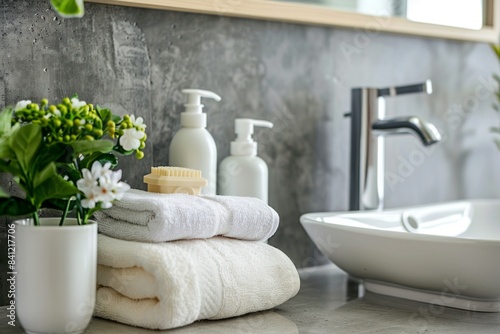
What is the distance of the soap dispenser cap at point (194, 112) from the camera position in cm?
117

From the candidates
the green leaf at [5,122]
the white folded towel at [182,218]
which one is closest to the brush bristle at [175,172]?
the white folded towel at [182,218]

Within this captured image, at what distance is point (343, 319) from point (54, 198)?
423mm

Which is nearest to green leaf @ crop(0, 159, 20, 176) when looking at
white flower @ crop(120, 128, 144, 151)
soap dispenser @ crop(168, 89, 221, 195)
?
white flower @ crop(120, 128, 144, 151)

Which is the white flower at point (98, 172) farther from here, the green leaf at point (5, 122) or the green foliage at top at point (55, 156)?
the green leaf at point (5, 122)

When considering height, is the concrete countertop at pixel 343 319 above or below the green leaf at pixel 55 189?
below

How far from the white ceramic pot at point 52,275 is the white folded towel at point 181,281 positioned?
0.20ft

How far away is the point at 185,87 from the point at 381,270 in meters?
0.44

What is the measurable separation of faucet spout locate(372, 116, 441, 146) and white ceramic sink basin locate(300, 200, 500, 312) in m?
0.18

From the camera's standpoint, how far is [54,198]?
2.91ft

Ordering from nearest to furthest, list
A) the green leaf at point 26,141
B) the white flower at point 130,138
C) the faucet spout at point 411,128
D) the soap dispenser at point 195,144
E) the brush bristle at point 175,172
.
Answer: the green leaf at point 26,141, the white flower at point 130,138, the brush bristle at point 175,172, the soap dispenser at point 195,144, the faucet spout at point 411,128

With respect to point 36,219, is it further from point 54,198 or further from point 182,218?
point 182,218

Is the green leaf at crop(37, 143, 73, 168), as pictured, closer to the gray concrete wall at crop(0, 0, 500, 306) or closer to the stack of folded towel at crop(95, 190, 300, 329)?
the stack of folded towel at crop(95, 190, 300, 329)

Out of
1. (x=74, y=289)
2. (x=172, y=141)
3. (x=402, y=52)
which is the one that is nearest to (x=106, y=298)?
(x=74, y=289)

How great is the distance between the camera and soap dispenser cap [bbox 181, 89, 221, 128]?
1.17 meters
